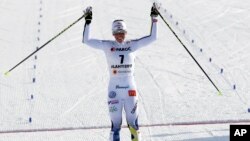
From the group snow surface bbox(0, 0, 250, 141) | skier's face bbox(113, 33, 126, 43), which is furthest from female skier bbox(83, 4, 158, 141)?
snow surface bbox(0, 0, 250, 141)

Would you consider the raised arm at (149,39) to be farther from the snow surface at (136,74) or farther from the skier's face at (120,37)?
the snow surface at (136,74)

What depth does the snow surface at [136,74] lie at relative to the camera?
8.76 metres

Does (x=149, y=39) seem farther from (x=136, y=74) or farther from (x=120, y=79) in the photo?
(x=136, y=74)

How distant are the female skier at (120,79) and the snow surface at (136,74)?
101 cm

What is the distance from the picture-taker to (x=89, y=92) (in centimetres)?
1057

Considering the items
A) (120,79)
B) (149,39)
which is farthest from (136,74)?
(120,79)

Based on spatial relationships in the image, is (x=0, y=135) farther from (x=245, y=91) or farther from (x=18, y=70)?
(x=245, y=91)

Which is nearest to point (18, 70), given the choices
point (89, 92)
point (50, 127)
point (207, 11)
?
point (89, 92)

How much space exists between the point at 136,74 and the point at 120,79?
453 cm

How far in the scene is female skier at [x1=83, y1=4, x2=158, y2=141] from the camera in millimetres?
7105

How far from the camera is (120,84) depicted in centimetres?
715

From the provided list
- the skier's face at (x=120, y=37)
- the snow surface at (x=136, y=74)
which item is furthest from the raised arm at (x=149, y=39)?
the snow surface at (x=136, y=74)

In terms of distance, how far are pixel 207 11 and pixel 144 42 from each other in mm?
11122

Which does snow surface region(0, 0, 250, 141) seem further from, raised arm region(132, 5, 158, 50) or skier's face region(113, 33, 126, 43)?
skier's face region(113, 33, 126, 43)
